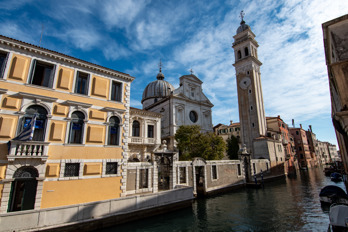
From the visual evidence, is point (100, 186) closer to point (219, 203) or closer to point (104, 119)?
point (104, 119)

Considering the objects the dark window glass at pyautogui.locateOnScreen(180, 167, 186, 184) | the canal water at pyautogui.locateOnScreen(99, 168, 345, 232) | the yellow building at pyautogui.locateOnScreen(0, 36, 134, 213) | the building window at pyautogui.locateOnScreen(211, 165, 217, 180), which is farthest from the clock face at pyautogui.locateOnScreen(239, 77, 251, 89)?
the yellow building at pyautogui.locateOnScreen(0, 36, 134, 213)

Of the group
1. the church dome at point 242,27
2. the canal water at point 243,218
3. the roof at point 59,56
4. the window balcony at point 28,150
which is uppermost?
the church dome at point 242,27

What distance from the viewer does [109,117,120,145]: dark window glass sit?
42.6 ft

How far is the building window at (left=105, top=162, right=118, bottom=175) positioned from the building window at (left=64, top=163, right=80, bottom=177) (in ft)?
5.86

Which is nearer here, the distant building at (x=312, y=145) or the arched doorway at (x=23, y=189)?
the arched doorway at (x=23, y=189)

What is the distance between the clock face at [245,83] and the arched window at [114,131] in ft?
103

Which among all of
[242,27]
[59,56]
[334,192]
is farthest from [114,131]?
[242,27]

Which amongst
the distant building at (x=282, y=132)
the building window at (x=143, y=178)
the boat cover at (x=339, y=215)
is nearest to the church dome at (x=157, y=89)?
the distant building at (x=282, y=132)

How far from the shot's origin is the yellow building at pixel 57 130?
375 inches

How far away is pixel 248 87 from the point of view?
3722 cm

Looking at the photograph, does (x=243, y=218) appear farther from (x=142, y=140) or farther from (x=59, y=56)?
(x=59, y=56)

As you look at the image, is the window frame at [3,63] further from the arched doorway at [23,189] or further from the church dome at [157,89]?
the church dome at [157,89]

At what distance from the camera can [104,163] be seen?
1212cm

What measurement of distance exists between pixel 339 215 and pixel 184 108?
75.9 ft
